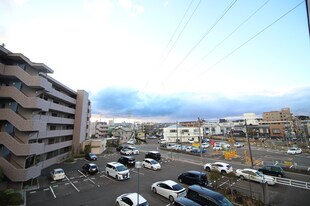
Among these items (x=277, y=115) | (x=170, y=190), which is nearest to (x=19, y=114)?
(x=170, y=190)

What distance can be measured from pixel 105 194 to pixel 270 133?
98.3 meters

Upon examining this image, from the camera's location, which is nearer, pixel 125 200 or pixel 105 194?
pixel 125 200

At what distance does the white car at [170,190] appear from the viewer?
13952 mm

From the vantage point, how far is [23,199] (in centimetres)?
1480

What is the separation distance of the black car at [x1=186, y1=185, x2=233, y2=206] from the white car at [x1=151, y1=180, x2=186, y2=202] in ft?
4.44

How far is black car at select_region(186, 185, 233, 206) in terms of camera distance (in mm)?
11110

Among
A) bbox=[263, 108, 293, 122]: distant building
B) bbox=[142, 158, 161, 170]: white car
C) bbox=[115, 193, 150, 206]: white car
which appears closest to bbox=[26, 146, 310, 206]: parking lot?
bbox=[115, 193, 150, 206]: white car

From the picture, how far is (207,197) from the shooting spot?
11.6 m

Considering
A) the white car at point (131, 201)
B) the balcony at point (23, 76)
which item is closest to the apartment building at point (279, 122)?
the white car at point (131, 201)

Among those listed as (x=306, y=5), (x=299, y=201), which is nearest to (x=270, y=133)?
(x=299, y=201)

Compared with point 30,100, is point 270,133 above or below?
below

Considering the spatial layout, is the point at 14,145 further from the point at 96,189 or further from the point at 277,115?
the point at 277,115

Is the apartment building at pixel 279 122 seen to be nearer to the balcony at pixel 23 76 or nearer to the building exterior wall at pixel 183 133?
the building exterior wall at pixel 183 133

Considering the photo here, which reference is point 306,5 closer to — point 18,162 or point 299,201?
point 299,201
